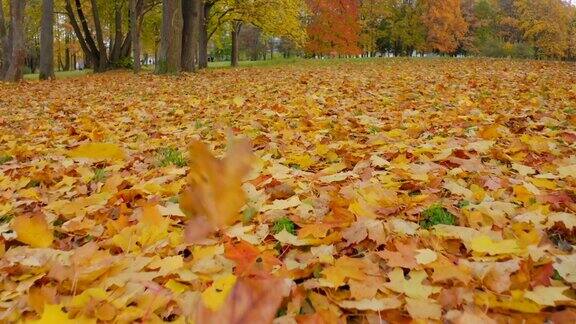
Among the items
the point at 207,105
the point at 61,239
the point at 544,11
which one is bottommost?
the point at 61,239

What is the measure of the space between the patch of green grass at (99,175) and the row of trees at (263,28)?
11.2 meters

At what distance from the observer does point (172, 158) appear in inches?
144

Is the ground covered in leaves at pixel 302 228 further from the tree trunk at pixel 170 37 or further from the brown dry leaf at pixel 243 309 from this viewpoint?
the tree trunk at pixel 170 37

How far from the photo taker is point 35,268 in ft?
5.77

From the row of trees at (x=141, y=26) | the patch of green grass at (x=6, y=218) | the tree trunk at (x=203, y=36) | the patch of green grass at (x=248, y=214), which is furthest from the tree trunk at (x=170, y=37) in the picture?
the patch of green grass at (x=248, y=214)

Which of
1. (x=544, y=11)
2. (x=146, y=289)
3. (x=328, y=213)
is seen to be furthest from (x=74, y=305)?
(x=544, y=11)

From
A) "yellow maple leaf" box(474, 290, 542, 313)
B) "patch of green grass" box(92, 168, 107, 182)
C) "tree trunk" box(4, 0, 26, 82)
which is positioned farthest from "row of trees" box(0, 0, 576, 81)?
"yellow maple leaf" box(474, 290, 542, 313)

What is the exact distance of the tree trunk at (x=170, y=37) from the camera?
13.8 meters

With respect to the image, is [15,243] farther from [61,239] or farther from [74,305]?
[74,305]

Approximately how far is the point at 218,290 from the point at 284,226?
64cm

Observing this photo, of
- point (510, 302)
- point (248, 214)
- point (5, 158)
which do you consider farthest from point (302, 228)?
point (5, 158)

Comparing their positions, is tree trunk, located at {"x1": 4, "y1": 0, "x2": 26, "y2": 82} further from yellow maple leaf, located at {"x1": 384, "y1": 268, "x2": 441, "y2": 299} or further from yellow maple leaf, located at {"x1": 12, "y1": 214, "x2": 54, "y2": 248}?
yellow maple leaf, located at {"x1": 384, "y1": 268, "x2": 441, "y2": 299}

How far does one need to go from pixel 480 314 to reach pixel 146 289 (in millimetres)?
1045

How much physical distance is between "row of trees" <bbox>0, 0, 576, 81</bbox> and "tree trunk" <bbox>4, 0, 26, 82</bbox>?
0.03 meters
